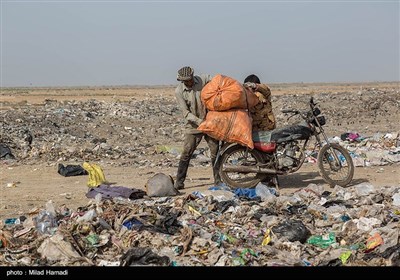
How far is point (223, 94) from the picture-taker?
8398mm

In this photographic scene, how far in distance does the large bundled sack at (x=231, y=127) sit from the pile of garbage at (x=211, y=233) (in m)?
1.14

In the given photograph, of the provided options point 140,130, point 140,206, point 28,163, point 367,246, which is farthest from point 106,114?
point 367,246

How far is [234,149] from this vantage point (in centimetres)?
→ 875

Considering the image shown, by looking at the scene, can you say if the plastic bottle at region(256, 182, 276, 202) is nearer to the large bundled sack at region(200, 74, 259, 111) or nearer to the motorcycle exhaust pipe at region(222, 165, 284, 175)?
the motorcycle exhaust pipe at region(222, 165, 284, 175)

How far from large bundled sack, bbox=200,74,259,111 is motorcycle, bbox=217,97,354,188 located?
0.64 metres

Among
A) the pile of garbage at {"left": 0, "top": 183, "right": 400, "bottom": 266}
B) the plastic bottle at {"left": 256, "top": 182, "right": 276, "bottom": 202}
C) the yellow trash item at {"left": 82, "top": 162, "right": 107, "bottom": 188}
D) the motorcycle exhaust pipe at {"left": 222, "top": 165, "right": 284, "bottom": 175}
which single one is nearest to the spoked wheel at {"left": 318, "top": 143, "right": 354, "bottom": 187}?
the motorcycle exhaust pipe at {"left": 222, "top": 165, "right": 284, "bottom": 175}

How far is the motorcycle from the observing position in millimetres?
8648

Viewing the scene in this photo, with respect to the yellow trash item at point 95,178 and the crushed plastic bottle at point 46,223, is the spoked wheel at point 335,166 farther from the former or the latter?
the crushed plastic bottle at point 46,223

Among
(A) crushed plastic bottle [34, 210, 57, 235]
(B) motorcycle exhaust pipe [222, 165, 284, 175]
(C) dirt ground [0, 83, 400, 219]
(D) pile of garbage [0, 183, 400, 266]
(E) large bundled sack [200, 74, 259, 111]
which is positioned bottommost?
(C) dirt ground [0, 83, 400, 219]

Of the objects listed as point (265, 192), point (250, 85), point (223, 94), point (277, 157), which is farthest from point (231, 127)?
point (265, 192)

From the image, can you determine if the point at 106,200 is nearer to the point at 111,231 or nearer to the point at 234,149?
the point at 111,231

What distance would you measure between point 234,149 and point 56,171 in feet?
14.5

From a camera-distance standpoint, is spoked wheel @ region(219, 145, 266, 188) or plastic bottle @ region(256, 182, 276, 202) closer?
plastic bottle @ region(256, 182, 276, 202)

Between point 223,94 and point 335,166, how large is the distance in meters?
2.22
